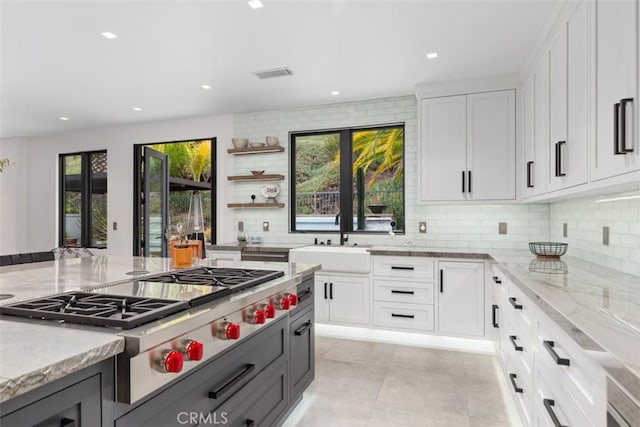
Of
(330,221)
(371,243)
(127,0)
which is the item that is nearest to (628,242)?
(371,243)

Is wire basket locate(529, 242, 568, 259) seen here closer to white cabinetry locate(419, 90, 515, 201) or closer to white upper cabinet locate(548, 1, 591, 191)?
white upper cabinet locate(548, 1, 591, 191)

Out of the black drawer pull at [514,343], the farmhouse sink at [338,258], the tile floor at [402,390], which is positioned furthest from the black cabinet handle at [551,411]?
the farmhouse sink at [338,258]

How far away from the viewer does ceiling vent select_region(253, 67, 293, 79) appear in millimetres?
3545

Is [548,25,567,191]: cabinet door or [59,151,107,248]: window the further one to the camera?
[59,151,107,248]: window

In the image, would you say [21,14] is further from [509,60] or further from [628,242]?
[628,242]

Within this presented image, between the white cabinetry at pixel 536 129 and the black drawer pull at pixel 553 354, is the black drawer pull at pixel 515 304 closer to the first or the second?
the black drawer pull at pixel 553 354

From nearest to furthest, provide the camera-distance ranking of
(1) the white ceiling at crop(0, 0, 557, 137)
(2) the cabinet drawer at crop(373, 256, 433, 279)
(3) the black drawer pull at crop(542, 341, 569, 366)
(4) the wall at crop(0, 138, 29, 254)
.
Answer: (3) the black drawer pull at crop(542, 341, 569, 366) → (1) the white ceiling at crop(0, 0, 557, 137) → (2) the cabinet drawer at crop(373, 256, 433, 279) → (4) the wall at crop(0, 138, 29, 254)

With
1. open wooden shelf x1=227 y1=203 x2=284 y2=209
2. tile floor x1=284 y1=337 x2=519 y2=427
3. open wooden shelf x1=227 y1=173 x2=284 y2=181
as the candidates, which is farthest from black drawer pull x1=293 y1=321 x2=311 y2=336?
open wooden shelf x1=227 y1=173 x2=284 y2=181

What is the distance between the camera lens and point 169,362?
1.03m

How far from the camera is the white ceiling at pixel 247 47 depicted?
2531 millimetres

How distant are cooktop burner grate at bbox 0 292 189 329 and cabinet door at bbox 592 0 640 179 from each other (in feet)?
5.85

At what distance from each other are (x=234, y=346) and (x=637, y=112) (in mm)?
1796

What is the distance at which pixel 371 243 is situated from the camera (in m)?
4.44

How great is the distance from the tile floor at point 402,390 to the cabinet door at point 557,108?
1.55 meters
